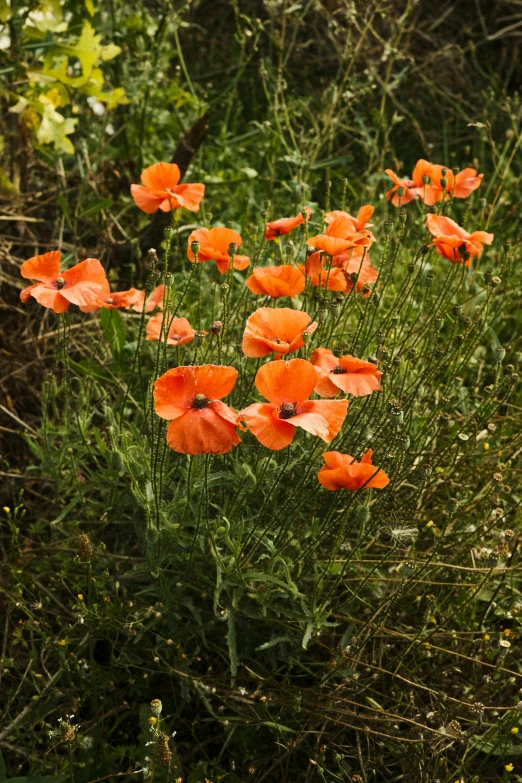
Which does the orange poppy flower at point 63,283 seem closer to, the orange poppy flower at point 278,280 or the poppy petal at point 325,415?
the orange poppy flower at point 278,280

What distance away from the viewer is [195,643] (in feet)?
7.16

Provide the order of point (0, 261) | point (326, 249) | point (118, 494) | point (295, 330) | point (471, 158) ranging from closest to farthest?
point (295, 330) < point (326, 249) < point (118, 494) < point (0, 261) < point (471, 158)

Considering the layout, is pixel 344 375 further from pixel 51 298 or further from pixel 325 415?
pixel 51 298

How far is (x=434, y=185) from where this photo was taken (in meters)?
2.46

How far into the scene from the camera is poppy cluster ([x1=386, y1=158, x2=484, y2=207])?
2.41m

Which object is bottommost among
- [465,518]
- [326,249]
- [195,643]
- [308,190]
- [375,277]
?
[195,643]

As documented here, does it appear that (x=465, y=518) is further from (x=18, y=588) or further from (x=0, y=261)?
(x=0, y=261)

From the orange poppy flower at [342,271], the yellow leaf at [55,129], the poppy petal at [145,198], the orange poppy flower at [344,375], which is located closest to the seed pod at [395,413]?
the orange poppy flower at [344,375]

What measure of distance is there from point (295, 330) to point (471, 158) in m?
3.34

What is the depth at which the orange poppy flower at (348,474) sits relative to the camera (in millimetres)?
1720

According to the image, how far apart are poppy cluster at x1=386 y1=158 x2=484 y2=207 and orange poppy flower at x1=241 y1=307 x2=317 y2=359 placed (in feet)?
2.46

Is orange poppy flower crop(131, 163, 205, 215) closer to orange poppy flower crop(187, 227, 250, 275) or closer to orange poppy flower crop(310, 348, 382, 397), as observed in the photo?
orange poppy flower crop(187, 227, 250, 275)

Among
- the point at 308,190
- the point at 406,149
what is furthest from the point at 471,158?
the point at 308,190

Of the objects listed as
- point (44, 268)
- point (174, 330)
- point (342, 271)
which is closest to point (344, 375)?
point (342, 271)
